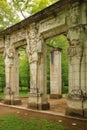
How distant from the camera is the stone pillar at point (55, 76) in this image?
18250mm

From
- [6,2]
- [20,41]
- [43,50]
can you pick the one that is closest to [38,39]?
[43,50]

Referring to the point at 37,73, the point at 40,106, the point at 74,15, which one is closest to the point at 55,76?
the point at 37,73

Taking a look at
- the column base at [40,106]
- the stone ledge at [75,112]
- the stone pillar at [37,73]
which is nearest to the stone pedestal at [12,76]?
the stone pillar at [37,73]

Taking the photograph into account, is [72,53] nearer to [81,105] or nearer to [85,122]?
→ [81,105]

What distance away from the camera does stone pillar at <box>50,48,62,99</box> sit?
18.2 m

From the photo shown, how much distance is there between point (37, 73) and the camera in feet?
41.4

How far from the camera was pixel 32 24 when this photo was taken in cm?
1289

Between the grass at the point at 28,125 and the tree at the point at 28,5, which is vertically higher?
the tree at the point at 28,5

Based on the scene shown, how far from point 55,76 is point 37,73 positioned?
589 centimetres

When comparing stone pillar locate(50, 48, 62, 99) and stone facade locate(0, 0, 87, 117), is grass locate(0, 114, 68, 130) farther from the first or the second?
stone pillar locate(50, 48, 62, 99)

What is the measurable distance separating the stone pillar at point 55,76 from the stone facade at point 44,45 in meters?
3.85

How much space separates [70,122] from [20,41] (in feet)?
23.2

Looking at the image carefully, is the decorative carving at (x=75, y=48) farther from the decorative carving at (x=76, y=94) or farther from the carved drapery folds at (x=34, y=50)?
the carved drapery folds at (x=34, y=50)

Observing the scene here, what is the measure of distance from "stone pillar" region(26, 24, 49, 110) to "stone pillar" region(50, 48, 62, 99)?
5.58 metres
